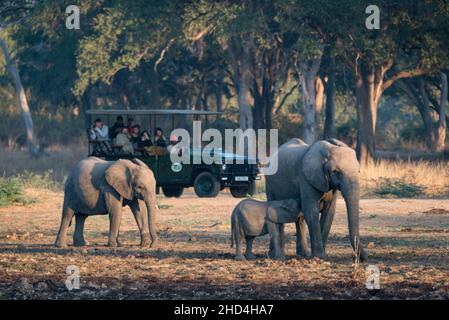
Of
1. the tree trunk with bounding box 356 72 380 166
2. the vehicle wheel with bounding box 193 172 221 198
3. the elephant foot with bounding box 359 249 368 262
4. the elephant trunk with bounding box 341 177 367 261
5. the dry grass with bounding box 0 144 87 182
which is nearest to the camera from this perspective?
the elephant trunk with bounding box 341 177 367 261

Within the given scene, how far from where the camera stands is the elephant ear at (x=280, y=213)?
18719 millimetres

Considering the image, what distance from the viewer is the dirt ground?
51.7ft

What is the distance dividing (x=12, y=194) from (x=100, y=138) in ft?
8.97

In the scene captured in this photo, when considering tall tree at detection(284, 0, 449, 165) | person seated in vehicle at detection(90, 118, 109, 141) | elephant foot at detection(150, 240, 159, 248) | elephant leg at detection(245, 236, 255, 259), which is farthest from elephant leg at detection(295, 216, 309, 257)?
tall tree at detection(284, 0, 449, 165)

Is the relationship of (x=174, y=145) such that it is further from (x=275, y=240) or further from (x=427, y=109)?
(x=427, y=109)

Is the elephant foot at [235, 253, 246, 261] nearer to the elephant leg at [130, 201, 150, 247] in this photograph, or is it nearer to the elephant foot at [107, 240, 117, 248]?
the elephant leg at [130, 201, 150, 247]

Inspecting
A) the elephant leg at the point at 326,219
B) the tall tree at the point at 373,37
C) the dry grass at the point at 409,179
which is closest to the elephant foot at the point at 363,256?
the elephant leg at the point at 326,219

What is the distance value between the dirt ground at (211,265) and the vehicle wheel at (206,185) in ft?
18.3

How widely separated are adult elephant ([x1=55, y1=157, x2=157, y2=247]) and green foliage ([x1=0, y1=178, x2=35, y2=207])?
385 inches

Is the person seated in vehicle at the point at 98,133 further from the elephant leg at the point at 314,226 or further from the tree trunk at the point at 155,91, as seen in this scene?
the tree trunk at the point at 155,91

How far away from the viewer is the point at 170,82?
224 feet

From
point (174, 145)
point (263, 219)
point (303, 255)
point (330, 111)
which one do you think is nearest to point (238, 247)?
point (263, 219)

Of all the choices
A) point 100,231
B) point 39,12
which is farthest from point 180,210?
point 39,12
